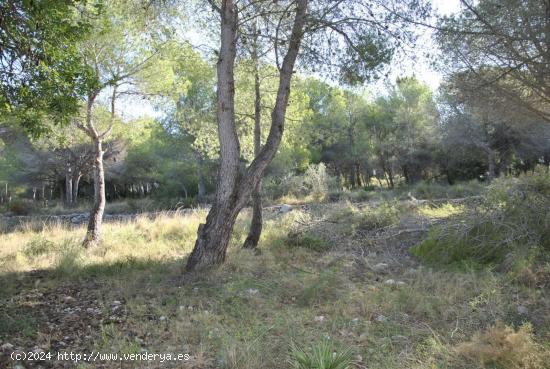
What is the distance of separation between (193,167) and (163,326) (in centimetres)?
2764

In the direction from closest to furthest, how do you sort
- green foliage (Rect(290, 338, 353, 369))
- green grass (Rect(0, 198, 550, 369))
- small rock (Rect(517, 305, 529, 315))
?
green foliage (Rect(290, 338, 353, 369)) < green grass (Rect(0, 198, 550, 369)) < small rock (Rect(517, 305, 529, 315))

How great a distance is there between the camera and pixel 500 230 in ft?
21.2

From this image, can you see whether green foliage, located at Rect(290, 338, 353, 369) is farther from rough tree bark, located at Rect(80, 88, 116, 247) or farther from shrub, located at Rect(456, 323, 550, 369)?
rough tree bark, located at Rect(80, 88, 116, 247)

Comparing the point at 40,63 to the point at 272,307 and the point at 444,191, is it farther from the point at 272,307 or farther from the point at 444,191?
the point at 444,191

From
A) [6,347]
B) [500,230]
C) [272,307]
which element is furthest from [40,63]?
[500,230]

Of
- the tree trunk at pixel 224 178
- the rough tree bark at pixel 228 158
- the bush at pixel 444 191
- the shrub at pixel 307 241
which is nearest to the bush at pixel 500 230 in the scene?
the shrub at pixel 307 241

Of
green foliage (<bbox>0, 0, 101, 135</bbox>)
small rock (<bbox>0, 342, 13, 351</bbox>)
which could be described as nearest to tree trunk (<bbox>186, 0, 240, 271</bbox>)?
green foliage (<bbox>0, 0, 101, 135</bbox>)

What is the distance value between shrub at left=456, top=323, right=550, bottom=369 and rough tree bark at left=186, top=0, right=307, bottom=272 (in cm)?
378

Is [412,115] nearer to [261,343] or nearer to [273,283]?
[273,283]

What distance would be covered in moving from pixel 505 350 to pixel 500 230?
395 cm

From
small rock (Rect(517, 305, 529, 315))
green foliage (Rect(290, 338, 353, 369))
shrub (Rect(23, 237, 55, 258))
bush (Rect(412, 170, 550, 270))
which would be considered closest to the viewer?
green foliage (Rect(290, 338, 353, 369))

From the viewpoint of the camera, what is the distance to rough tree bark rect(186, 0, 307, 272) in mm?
6117

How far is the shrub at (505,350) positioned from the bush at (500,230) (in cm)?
275

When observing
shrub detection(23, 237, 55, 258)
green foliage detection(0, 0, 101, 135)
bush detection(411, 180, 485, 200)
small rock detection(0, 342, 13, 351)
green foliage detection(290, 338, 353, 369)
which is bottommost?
small rock detection(0, 342, 13, 351)
